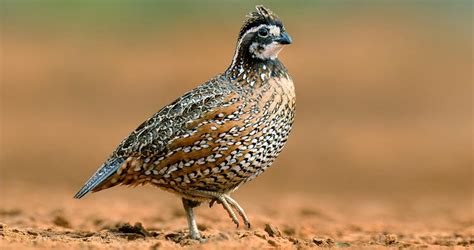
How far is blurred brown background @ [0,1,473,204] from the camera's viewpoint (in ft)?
65.4

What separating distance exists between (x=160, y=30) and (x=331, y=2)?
7666 mm

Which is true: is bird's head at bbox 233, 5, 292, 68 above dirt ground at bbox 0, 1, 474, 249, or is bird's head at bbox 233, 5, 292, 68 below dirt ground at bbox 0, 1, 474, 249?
below

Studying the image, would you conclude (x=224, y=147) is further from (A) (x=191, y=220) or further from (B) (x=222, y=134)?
(A) (x=191, y=220)

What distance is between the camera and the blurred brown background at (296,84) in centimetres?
1994

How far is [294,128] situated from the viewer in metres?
24.6

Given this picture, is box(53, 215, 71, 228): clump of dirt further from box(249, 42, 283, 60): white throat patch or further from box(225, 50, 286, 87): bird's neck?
box(249, 42, 283, 60): white throat patch

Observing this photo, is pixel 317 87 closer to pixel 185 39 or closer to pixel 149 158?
pixel 185 39

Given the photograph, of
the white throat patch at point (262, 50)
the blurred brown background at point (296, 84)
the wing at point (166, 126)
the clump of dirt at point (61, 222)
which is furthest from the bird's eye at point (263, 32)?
the blurred brown background at point (296, 84)

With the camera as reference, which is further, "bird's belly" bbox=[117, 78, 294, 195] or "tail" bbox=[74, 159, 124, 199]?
"tail" bbox=[74, 159, 124, 199]

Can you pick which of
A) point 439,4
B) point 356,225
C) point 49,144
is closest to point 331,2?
point 439,4

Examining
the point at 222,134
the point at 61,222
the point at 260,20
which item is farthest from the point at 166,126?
the point at 61,222

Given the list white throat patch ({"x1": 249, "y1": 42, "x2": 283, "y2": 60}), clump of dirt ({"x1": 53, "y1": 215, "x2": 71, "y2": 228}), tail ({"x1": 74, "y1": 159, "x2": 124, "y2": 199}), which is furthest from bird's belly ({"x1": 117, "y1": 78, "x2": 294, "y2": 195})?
clump of dirt ({"x1": 53, "y1": 215, "x2": 71, "y2": 228})

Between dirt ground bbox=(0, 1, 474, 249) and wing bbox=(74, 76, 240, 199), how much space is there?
59 centimetres

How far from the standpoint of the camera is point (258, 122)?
8.80 meters
